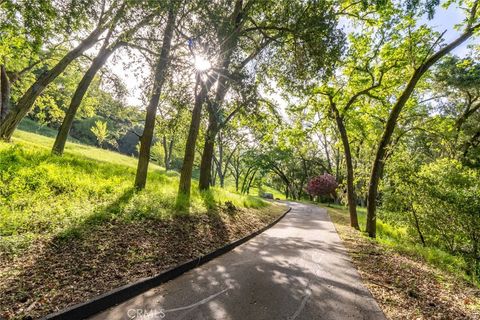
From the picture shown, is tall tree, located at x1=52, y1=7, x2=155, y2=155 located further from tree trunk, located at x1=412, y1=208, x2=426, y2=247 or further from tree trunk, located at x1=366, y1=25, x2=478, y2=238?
tree trunk, located at x1=412, y1=208, x2=426, y2=247

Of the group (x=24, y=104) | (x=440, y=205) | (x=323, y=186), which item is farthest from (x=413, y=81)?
(x=323, y=186)

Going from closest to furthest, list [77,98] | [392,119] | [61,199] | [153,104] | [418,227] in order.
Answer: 1. [61,199]
2. [153,104]
3. [418,227]
4. [392,119]
5. [77,98]

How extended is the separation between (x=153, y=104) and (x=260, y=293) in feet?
23.0

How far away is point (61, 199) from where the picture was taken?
21.3 feet

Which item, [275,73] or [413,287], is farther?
[275,73]

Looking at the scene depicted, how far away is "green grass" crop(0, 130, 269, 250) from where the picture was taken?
5.19 m

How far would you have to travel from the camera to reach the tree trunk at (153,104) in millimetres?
8477

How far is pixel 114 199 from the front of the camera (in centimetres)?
760

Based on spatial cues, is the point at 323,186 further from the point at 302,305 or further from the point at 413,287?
the point at 302,305

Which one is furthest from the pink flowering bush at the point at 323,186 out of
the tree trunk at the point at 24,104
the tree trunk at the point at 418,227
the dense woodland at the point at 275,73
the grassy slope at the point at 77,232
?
the tree trunk at the point at 24,104

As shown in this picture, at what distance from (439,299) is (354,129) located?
46.4 feet

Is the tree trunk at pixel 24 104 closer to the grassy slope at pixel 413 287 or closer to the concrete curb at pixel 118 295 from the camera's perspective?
the concrete curb at pixel 118 295

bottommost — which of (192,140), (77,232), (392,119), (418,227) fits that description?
(77,232)

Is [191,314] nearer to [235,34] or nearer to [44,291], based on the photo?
[44,291]
